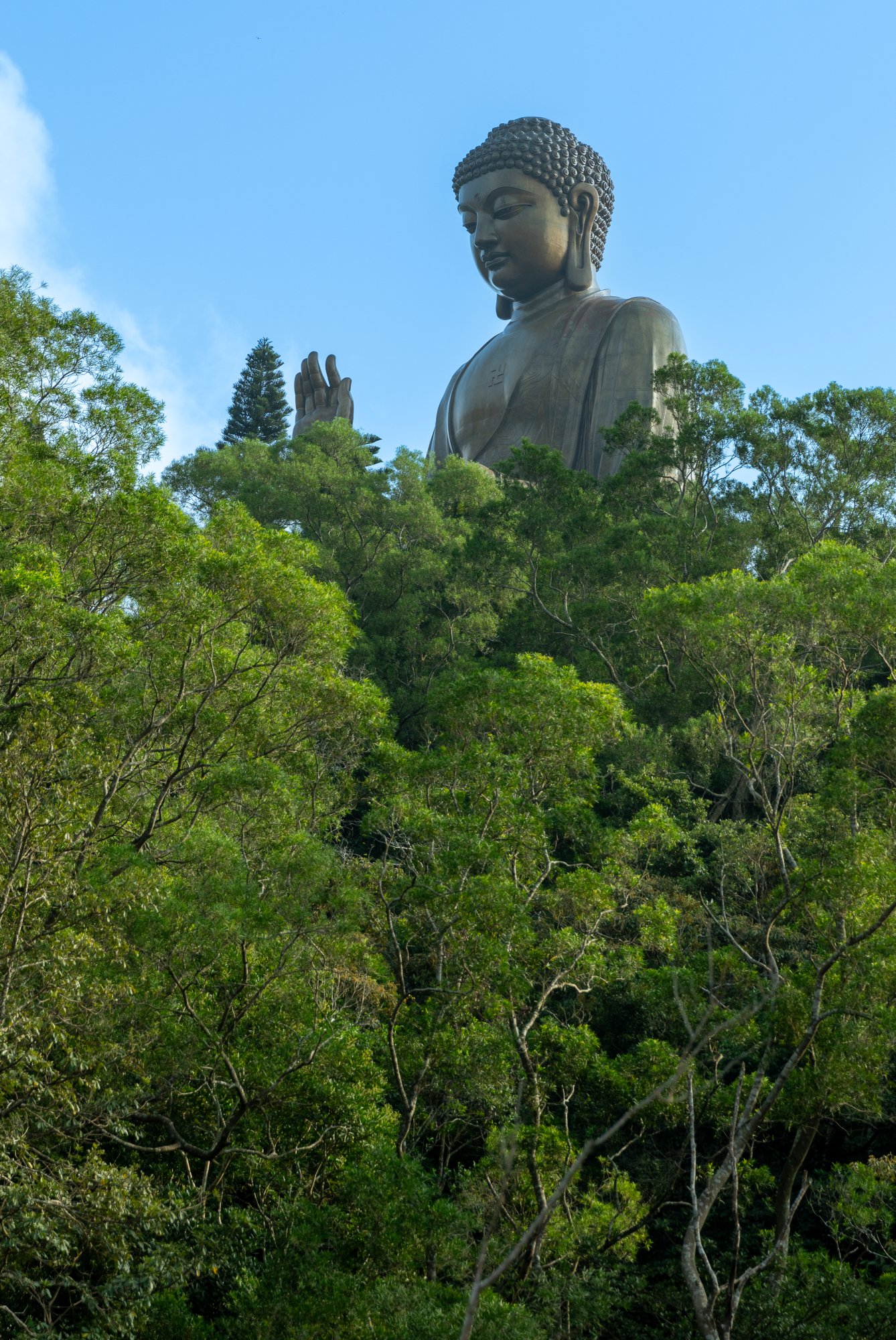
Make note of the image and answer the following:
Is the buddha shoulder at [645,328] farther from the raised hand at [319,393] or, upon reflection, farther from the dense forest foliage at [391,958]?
the dense forest foliage at [391,958]

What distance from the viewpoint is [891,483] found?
1697 cm

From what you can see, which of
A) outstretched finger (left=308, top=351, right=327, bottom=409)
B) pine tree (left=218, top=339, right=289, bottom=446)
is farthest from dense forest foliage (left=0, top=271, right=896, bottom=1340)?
pine tree (left=218, top=339, right=289, bottom=446)

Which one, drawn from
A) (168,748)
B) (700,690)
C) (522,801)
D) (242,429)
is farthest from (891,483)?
(242,429)

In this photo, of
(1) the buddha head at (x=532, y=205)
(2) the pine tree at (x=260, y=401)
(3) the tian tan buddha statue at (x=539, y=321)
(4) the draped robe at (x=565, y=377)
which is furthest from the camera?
(2) the pine tree at (x=260, y=401)

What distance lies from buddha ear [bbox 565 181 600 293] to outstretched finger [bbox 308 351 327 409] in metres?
5.04

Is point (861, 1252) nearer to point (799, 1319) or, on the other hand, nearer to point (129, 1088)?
point (799, 1319)

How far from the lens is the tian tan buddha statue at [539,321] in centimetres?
2459

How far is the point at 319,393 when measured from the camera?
84.3ft

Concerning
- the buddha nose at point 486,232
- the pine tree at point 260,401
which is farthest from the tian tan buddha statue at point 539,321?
the pine tree at point 260,401

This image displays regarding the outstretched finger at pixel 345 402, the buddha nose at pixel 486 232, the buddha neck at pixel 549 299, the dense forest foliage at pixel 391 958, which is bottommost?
the dense forest foliage at pixel 391 958

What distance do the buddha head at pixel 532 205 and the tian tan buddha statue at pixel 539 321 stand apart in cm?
2

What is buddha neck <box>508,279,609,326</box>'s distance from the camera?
26000 millimetres

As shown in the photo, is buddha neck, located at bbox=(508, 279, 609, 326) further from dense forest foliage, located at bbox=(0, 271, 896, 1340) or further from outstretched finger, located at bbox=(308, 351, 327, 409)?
dense forest foliage, located at bbox=(0, 271, 896, 1340)

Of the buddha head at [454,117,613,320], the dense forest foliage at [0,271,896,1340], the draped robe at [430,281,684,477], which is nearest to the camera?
the dense forest foliage at [0,271,896,1340]
